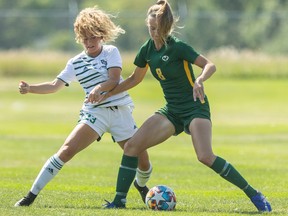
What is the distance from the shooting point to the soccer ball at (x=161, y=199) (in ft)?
33.7

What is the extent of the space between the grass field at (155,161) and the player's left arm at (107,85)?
1.24m

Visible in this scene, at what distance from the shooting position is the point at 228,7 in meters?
67.1

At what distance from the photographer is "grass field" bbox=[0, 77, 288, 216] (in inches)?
426

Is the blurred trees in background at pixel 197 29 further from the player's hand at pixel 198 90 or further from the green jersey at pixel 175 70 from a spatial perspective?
the player's hand at pixel 198 90

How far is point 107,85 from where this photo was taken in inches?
412

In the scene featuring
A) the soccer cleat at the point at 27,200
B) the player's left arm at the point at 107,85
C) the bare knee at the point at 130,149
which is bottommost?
the soccer cleat at the point at 27,200

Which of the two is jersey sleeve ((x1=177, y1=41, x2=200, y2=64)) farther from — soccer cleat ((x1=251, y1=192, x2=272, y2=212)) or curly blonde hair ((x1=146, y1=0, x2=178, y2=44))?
soccer cleat ((x1=251, y1=192, x2=272, y2=212))

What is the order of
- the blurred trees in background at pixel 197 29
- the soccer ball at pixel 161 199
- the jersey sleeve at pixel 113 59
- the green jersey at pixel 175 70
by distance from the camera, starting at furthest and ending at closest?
the blurred trees in background at pixel 197 29 → the jersey sleeve at pixel 113 59 → the soccer ball at pixel 161 199 → the green jersey at pixel 175 70

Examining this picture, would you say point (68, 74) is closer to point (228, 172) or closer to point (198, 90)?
point (198, 90)

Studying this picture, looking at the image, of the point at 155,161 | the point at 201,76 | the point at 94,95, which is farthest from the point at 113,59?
the point at 155,161

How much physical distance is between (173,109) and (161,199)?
3.32 ft

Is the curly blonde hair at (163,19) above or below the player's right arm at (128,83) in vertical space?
above

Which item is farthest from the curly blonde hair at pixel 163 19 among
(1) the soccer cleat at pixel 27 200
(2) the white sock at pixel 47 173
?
(1) the soccer cleat at pixel 27 200

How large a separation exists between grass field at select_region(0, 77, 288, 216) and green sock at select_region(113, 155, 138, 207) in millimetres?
173
